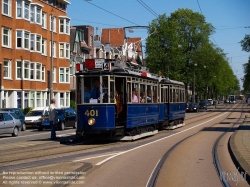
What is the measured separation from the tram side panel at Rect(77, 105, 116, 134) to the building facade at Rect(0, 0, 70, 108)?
21.7m

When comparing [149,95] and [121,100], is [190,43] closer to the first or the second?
[149,95]

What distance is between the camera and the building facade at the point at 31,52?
140ft

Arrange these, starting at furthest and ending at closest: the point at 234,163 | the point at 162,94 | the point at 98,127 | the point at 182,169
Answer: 1. the point at 162,94
2. the point at 98,127
3. the point at 234,163
4. the point at 182,169

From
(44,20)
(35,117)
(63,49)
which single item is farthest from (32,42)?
(35,117)

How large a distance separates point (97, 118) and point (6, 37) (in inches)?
1062

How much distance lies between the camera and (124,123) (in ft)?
63.2

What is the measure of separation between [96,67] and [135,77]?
217cm

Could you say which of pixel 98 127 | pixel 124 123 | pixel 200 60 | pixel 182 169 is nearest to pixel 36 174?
pixel 182 169

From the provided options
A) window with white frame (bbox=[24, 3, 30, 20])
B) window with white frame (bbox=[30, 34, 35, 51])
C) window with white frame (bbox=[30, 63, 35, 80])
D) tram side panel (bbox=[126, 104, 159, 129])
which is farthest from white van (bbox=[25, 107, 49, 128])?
window with white frame (bbox=[24, 3, 30, 20])

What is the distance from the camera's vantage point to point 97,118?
59.6 ft

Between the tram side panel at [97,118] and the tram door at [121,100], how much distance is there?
2.63ft

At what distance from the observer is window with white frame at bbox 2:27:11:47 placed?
138 feet

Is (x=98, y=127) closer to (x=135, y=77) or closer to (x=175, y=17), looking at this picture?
(x=135, y=77)

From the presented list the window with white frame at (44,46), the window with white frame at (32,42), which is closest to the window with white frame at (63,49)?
the window with white frame at (44,46)
